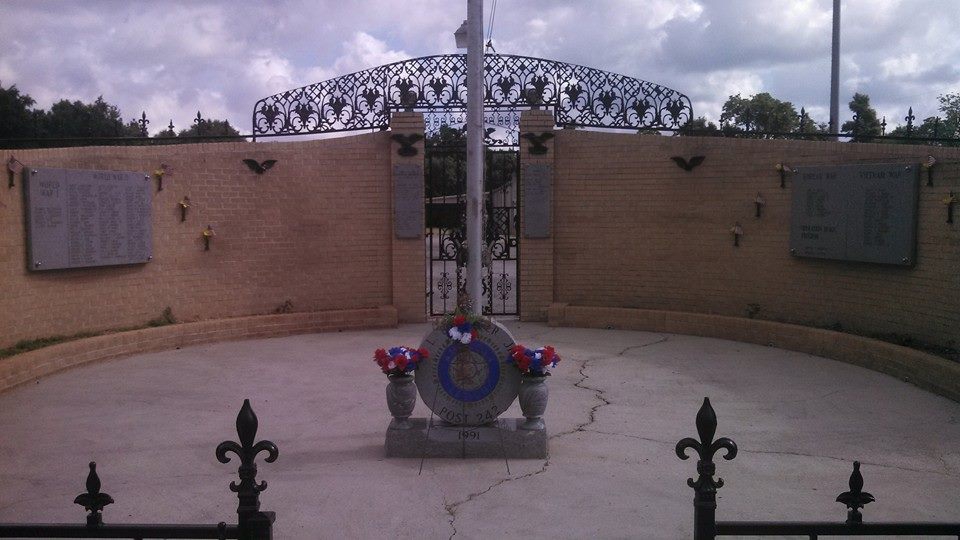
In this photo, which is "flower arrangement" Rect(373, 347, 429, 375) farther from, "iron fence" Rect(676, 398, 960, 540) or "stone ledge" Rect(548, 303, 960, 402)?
"stone ledge" Rect(548, 303, 960, 402)

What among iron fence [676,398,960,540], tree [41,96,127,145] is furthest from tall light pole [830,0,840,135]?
tree [41,96,127,145]

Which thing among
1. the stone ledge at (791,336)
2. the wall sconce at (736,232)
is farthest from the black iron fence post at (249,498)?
the wall sconce at (736,232)

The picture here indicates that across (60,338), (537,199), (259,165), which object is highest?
(259,165)

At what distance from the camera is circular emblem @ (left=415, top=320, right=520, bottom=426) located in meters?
6.28

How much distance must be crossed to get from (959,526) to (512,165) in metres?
10.6

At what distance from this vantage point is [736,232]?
11.4 m

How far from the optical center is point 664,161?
39.8 feet

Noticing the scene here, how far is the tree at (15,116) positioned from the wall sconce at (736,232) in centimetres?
1640

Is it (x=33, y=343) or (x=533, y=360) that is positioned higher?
(x=533, y=360)

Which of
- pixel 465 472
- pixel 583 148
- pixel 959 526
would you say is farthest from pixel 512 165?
pixel 959 526

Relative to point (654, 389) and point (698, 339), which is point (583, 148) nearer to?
point (698, 339)

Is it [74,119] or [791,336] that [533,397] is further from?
[74,119]

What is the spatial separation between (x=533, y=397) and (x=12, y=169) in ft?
20.2

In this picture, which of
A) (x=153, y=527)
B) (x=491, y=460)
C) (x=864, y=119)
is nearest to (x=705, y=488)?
(x=153, y=527)
